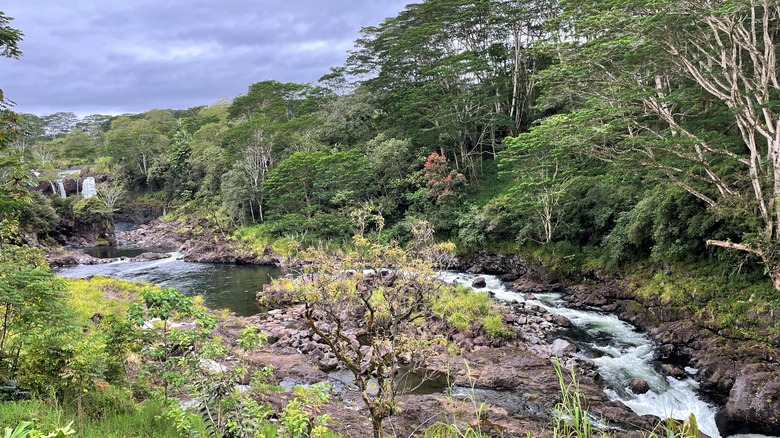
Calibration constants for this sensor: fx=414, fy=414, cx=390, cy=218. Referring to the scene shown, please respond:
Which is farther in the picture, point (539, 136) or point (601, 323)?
point (539, 136)

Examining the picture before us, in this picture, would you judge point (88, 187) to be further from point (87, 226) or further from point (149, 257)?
point (149, 257)

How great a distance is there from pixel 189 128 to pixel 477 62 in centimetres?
4367

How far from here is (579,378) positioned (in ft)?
34.7

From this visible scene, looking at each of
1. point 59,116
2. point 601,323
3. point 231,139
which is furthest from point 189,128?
point 601,323

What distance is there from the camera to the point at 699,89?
15117 mm

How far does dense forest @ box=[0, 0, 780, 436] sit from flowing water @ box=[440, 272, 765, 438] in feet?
7.36

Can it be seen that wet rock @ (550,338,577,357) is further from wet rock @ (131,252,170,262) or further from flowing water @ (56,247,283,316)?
wet rock @ (131,252,170,262)

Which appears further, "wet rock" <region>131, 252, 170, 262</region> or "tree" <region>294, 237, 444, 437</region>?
"wet rock" <region>131, 252, 170, 262</region>

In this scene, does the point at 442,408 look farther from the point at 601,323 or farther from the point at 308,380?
the point at 601,323

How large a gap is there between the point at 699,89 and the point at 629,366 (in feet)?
34.9

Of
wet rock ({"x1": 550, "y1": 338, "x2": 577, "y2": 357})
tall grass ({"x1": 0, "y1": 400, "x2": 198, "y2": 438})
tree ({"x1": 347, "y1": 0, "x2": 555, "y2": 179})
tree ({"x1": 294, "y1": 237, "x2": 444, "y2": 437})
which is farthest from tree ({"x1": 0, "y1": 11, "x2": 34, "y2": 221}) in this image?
tree ({"x1": 347, "y1": 0, "x2": 555, "y2": 179})

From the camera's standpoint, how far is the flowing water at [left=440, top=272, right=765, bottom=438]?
9.27 meters

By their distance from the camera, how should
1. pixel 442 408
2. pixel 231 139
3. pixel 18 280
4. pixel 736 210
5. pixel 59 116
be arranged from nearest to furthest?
pixel 18 280 < pixel 442 408 < pixel 736 210 < pixel 231 139 < pixel 59 116

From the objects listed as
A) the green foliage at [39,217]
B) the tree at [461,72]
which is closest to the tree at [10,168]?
the tree at [461,72]
